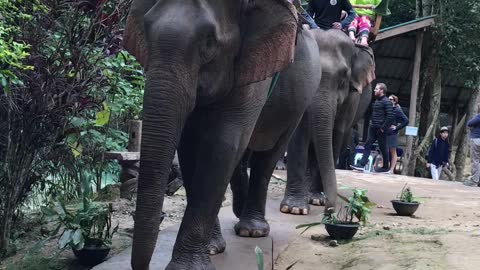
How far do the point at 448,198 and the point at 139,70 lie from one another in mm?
4945

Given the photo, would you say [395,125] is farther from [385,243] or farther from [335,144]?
[385,243]

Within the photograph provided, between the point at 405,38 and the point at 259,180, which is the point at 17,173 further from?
the point at 405,38

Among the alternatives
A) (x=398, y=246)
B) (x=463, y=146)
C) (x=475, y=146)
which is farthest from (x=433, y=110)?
(x=398, y=246)

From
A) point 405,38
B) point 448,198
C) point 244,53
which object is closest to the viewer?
point 244,53

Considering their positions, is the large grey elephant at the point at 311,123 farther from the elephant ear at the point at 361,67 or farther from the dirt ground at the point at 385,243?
the dirt ground at the point at 385,243

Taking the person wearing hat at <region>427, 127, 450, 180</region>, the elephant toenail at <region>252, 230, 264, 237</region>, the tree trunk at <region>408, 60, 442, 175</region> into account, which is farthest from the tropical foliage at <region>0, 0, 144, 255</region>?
the tree trunk at <region>408, 60, 442, 175</region>

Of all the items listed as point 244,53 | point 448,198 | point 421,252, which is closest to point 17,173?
point 244,53

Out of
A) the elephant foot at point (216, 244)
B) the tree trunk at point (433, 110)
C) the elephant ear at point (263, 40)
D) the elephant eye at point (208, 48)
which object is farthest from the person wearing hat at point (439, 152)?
the elephant eye at point (208, 48)

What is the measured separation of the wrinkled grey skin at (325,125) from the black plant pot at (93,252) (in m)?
2.08

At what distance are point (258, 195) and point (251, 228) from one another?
28 centimetres

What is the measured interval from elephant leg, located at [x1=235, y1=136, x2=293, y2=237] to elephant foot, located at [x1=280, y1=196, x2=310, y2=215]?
3.80 ft

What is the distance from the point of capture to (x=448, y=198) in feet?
29.5

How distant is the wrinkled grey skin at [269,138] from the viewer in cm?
482

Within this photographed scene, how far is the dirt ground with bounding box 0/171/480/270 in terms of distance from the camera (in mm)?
3988
